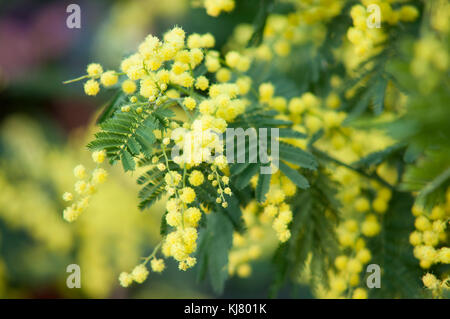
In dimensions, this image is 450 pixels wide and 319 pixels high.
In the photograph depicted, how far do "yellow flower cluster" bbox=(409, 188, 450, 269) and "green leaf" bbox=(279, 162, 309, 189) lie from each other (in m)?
0.25

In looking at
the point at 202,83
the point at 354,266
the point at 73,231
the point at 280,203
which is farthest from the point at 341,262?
the point at 73,231

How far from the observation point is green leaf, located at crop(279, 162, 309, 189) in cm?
84

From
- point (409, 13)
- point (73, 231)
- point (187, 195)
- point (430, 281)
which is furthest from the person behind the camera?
point (73, 231)

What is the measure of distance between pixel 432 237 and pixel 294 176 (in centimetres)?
34

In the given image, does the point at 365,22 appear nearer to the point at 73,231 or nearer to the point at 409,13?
the point at 409,13

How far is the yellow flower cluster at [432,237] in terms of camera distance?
2.72 feet

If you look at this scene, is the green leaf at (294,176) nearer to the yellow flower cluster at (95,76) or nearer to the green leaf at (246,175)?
the green leaf at (246,175)

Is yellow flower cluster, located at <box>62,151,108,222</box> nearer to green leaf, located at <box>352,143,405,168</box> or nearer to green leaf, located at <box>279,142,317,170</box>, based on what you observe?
green leaf, located at <box>279,142,317,170</box>

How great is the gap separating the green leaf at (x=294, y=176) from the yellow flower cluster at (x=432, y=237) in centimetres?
25

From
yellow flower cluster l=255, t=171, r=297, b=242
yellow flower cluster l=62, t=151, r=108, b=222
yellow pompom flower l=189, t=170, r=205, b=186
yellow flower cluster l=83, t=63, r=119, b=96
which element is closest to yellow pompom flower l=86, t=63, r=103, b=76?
yellow flower cluster l=83, t=63, r=119, b=96

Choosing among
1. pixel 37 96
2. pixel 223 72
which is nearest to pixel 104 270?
pixel 223 72

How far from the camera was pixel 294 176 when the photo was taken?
0.86 m
